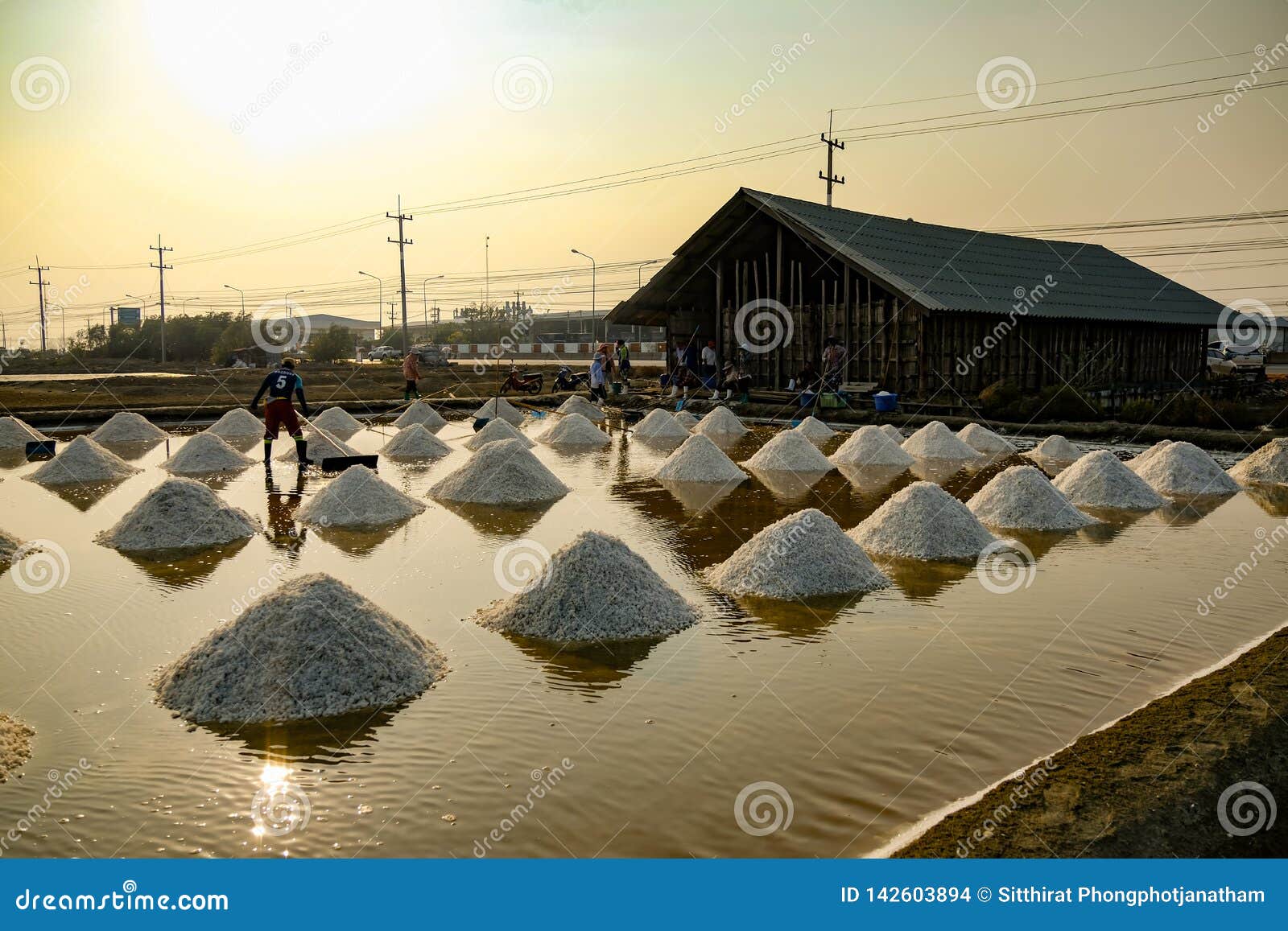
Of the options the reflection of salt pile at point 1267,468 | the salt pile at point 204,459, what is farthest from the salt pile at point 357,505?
the reflection of salt pile at point 1267,468

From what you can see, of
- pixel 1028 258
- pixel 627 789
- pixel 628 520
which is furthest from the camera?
pixel 1028 258

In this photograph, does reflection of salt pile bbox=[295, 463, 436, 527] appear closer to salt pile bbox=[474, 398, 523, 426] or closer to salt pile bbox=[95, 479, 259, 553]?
salt pile bbox=[95, 479, 259, 553]

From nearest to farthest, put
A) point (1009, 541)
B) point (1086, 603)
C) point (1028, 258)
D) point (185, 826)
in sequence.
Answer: point (185, 826) → point (1086, 603) → point (1009, 541) → point (1028, 258)

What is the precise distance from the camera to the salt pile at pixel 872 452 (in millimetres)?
14320

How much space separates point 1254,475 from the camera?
40.4 ft

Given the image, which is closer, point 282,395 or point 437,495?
point 437,495

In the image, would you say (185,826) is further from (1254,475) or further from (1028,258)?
(1028,258)

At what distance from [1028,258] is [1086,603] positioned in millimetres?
23680

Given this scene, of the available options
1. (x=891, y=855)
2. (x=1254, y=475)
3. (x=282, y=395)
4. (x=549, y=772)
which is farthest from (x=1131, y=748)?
(x=282, y=395)

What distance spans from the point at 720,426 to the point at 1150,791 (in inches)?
596

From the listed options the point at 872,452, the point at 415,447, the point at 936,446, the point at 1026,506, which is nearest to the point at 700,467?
the point at 872,452

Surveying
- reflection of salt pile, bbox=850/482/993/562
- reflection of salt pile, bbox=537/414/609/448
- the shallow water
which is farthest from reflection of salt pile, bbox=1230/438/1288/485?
reflection of salt pile, bbox=537/414/609/448

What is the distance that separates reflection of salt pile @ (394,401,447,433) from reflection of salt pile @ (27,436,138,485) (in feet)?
22.9

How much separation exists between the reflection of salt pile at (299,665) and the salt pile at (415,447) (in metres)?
10.4
